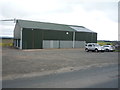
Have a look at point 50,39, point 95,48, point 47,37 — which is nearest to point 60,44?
point 50,39

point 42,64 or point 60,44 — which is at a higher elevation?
point 60,44

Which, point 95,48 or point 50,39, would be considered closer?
point 95,48

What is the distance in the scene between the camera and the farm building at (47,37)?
35250 millimetres

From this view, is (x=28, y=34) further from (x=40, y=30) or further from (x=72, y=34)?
(x=72, y=34)

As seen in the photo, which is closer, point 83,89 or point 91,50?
point 83,89

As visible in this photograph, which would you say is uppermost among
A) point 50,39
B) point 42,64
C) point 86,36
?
point 86,36

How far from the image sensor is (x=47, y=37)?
38.4 meters

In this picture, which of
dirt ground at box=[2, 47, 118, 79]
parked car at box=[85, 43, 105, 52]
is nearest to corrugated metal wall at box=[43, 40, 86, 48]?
parked car at box=[85, 43, 105, 52]

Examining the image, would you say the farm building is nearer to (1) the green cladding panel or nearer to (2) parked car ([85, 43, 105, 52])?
(1) the green cladding panel

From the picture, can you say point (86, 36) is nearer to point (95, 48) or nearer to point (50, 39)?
point (50, 39)

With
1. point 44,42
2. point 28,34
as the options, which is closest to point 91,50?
point 44,42

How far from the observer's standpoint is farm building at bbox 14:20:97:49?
3525cm

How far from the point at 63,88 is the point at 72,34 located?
121 ft

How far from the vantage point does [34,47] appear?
118 feet
